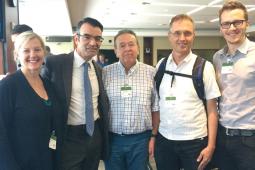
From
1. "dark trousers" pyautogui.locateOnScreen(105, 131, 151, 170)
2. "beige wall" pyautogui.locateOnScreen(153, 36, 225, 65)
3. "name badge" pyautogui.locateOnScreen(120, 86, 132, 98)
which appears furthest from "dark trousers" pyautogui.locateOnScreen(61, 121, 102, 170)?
"beige wall" pyautogui.locateOnScreen(153, 36, 225, 65)

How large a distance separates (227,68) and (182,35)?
1.32ft

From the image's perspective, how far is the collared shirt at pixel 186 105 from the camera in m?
2.23

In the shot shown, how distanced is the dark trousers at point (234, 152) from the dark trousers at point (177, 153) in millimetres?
140

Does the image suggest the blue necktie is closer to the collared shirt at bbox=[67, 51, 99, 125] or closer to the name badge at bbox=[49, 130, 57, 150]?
the collared shirt at bbox=[67, 51, 99, 125]

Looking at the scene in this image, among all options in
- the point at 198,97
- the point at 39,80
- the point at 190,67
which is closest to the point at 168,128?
the point at 198,97

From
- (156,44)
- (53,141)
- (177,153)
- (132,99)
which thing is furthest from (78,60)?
(156,44)

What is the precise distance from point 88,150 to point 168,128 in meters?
0.62

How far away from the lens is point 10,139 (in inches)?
74.0

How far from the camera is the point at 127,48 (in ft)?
8.09

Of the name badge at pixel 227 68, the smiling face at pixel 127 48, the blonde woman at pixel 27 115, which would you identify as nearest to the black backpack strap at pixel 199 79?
the name badge at pixel 227 68

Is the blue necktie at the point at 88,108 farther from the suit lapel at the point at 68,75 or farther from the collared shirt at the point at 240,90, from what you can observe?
the collared shirt at the point at 240,90

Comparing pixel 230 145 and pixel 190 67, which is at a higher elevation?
pixel 190 67

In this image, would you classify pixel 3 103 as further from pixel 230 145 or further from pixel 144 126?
pixel 230 145

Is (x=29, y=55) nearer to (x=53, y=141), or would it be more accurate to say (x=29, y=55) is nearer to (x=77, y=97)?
(x=77, y=97)
